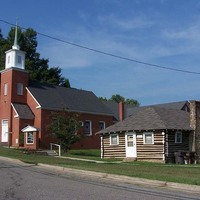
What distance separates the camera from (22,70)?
45.2 meters

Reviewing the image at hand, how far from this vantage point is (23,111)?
43.7 m

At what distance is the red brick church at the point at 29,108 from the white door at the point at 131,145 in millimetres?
11493

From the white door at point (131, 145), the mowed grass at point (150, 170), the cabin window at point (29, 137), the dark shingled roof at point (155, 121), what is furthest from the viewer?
the cabin window at point (29, 137)

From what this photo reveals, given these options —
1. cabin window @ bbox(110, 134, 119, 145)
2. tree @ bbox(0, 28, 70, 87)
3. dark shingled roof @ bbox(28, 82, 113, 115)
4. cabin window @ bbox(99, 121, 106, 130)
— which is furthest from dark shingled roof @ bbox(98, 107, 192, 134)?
tree @ bbox(0, 28, 70, 87)

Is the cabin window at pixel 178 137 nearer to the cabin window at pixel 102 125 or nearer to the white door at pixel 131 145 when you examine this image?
the white door at pixel 131 145

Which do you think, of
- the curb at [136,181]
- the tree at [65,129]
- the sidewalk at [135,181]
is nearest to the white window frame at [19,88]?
the tree at [65,129]

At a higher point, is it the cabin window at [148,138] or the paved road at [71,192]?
the cabin window at [148,138]

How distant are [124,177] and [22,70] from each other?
1224 inches

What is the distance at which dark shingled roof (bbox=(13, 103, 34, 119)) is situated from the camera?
43031 mm

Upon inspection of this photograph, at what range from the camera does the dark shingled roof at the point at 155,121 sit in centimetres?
3162

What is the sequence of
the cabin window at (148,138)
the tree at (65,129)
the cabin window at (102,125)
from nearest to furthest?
1. the cabin window at (148,138)
2. the tree at (65,129)
3. the cabin window at (102,125)

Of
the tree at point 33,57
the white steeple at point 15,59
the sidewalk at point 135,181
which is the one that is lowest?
the sidewalk at point 135,181

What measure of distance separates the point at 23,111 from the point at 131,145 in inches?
623

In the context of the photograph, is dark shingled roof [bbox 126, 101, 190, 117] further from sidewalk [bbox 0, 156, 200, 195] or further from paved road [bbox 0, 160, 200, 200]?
paved road [bbox 0, 160, 200, 200]
